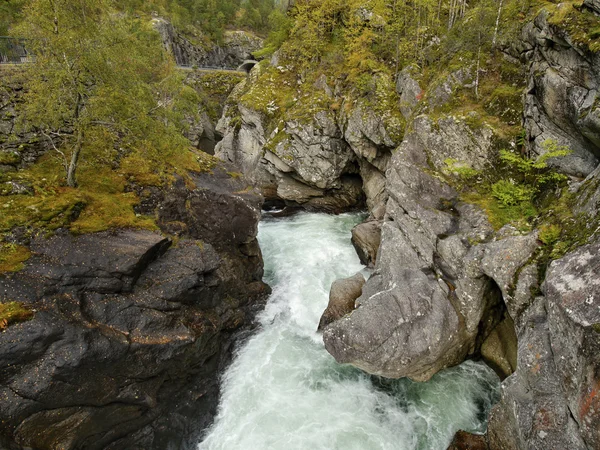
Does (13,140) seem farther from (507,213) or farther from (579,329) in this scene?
(507,213)

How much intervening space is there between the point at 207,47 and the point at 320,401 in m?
75.6

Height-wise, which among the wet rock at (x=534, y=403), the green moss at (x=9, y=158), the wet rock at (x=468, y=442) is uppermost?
the green moss at (x=9, y=158)

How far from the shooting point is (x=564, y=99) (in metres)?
11.2

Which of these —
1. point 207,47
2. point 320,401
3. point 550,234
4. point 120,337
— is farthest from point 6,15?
point 550,234

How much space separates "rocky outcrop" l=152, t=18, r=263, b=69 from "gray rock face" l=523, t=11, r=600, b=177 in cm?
6143

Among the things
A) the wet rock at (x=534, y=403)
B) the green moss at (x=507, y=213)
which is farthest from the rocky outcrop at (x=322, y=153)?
the wet rock at (x=534, y=403)

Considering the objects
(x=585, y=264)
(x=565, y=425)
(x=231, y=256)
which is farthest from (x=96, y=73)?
(x=565, y=425)

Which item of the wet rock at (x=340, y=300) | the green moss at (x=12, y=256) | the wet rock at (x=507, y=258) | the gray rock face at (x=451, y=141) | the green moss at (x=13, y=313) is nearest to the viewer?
the green moss at (x=13, y=313)

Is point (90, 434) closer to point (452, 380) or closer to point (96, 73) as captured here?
point (96, 73)

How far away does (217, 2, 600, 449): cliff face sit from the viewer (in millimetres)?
7562

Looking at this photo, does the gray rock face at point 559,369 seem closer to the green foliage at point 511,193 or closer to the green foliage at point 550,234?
the green foliage at point 550,234

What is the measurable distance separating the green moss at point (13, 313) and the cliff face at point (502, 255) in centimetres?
1016

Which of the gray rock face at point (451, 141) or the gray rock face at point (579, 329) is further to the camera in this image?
the gray rock face at point (451, 141)

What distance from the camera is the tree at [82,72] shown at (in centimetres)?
1030
